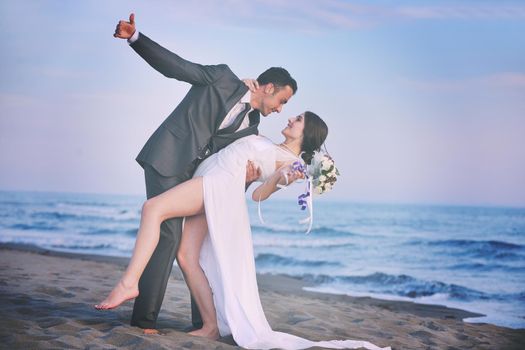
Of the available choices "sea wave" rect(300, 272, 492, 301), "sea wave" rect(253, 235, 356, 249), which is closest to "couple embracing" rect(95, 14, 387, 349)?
"sea wave" rect(300, 272, 492, 301)

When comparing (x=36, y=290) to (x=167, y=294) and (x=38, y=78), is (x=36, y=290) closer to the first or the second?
(x=167, y=294)

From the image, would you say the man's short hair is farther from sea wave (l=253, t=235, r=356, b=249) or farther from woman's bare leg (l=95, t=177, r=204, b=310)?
sea wave (l=253, t=235, r=356, b=249)

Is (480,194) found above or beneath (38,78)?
beneath

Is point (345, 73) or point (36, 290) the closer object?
point (36, 290)

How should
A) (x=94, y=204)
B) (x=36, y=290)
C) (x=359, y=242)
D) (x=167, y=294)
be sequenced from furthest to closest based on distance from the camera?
(x=94, y=204) → (x=359, y=242) → (x=167, y=294) → (x=36, y=290)

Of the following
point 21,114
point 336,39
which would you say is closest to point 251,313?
point 336,39

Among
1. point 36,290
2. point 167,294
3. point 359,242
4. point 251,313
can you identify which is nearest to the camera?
point 251,313

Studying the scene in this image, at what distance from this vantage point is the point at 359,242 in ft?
60.0

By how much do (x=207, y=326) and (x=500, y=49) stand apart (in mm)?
16742

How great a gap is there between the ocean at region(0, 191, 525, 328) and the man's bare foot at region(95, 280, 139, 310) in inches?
176

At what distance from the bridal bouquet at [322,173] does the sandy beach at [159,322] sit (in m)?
0.92

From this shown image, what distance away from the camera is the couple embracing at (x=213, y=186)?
3523 millimetres

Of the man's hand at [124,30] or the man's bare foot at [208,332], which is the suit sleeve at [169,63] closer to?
the man's hand at [124,30]

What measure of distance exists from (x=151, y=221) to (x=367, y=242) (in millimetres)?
15374
